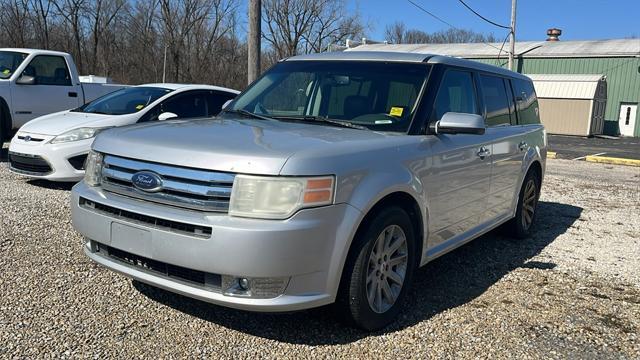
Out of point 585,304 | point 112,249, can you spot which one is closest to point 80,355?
point 112,249

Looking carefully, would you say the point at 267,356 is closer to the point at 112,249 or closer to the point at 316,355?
the point at 316,355

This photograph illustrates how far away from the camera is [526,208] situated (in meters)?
6.26

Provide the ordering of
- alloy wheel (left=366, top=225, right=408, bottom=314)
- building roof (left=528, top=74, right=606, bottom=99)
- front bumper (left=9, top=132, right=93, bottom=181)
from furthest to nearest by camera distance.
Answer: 1. building roof (left=528, top=74, right=606, bottom=99)
2. front bumper (left=9, top=132, right=93, bottom=181)
3. alloy wheel (left=366, top=225, right=408, bottom=314)

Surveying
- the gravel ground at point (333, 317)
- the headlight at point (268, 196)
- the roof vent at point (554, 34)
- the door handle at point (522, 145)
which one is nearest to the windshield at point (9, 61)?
the gravel ground at point (333, 317)

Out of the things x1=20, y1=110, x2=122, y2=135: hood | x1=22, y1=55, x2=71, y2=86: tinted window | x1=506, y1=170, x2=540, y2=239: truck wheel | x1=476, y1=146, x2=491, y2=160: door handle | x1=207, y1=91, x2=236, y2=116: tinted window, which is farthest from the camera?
x1=22, y1=55, x2=71, y2=86: tinted window

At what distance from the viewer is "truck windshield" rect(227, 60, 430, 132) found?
4.08 metres

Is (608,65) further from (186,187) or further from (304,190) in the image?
(186,187)

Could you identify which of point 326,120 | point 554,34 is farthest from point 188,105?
point 554,34

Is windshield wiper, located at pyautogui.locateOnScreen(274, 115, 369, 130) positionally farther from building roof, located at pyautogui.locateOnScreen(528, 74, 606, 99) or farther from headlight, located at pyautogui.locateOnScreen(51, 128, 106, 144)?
building roof, located at pyautogui.locateOnScreen(528, 74, 606, 99)

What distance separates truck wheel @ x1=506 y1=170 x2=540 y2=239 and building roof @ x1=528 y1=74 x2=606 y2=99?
24.9m

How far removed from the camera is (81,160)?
7.36m

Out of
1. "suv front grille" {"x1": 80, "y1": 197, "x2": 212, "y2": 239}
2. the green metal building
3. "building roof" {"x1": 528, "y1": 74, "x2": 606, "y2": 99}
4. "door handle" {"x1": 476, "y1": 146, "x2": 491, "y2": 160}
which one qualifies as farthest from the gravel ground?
the green metal building

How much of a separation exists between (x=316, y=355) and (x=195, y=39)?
46.0m

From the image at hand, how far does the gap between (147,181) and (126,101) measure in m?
5.58
